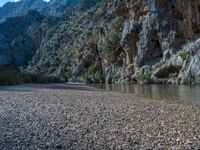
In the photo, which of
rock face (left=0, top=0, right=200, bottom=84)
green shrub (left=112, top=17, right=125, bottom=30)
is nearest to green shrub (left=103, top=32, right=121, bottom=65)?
rock face (left=0, top=0, right=200, bottom=84)

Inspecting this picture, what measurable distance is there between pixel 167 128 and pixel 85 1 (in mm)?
172562

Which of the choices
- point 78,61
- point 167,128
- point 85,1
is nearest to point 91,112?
point 167,128

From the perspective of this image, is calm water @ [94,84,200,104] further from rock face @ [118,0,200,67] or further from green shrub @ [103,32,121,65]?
green shrub @ [103,32,121,65]

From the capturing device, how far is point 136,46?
87.1 meters

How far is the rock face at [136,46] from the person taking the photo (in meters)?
65.2

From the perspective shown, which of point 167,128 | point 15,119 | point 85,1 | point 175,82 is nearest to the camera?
point 167,128

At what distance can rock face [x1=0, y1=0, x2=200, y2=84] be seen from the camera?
65.2m

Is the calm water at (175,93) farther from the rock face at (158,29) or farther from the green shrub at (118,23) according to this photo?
the green shrub at (118,23)

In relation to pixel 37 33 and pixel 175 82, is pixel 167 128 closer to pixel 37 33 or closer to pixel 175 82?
pixel 175 82

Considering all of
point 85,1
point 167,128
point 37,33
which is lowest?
point 167,128

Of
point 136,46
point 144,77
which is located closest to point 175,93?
point 144,77

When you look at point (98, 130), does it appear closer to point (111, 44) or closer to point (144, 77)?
point (144, 77)

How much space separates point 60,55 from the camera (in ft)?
516

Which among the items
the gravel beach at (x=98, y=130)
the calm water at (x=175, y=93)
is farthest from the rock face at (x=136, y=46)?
the gravel beach at (x=98, y=130)
